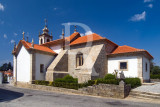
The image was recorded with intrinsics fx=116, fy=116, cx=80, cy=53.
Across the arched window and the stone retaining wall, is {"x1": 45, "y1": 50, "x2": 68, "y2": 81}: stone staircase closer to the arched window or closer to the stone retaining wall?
the arched window

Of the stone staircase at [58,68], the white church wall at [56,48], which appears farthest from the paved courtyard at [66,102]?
the white church wall at [56,48]

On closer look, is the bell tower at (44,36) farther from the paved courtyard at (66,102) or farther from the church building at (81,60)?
the paved courtyard at (66,102)

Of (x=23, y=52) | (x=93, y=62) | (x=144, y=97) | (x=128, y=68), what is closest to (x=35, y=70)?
(x=23, y=52)

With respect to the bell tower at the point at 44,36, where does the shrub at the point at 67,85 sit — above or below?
below

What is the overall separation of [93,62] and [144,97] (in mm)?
7291

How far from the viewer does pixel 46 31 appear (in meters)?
33.3

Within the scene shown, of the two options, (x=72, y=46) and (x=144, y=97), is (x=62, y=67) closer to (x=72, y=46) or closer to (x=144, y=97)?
(x=72, y=46)

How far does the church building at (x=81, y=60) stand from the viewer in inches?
612

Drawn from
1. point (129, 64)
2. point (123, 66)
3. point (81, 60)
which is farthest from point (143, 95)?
point (81, 60)

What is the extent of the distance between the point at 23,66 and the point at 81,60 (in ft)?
32.6

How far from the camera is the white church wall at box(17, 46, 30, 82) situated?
62.1 ft

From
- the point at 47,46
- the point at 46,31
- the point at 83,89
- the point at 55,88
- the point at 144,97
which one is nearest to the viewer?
the point at 144,97

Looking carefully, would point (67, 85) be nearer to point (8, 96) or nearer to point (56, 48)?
point (8, 96)

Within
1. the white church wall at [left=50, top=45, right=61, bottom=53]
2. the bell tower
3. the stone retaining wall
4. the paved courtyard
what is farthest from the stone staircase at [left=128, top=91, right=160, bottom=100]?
the bell tower
